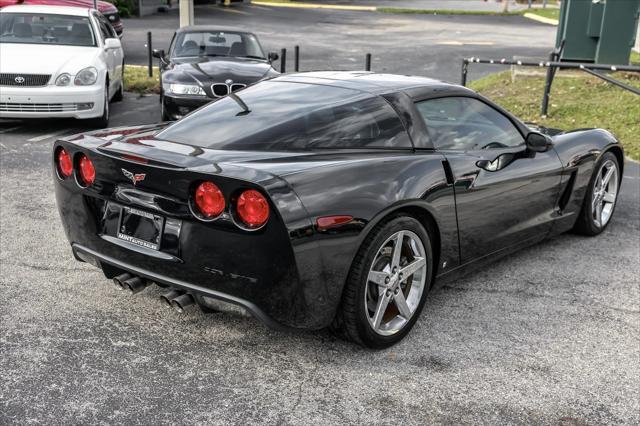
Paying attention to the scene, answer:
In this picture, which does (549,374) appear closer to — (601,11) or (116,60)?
(116,60)

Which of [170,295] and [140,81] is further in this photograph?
[140,81]

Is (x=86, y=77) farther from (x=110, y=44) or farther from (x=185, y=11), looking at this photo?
(x=185, y=11)

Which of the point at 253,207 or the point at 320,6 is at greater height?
the point at 253,207

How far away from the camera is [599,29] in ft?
48.1

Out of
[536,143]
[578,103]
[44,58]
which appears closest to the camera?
[536,143]

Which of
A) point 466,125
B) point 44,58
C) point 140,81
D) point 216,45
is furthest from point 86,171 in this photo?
point 140,81

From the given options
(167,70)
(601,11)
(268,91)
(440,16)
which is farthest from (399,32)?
(268,91)

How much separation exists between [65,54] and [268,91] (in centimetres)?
614

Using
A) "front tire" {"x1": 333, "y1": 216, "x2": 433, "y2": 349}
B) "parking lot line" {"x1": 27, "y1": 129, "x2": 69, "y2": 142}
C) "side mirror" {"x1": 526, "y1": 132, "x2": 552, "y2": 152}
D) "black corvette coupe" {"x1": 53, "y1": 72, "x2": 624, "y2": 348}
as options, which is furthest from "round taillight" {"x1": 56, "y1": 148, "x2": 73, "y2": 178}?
"parking lot line" {"x1": 27, "y1": 129, "x2": 69, "y2": 142}

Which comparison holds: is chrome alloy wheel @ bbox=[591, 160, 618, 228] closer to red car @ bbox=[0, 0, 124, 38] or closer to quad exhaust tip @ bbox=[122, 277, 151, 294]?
quad exhaust tip @ bbox=[122, 277, 151, 294]

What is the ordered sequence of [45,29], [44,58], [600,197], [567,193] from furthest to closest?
[45,29] → [44,58] → [600,197] → [567,193]

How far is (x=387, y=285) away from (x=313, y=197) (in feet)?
2.42

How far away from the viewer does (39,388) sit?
3473mm

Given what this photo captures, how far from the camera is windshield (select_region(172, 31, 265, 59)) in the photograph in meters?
11.6
